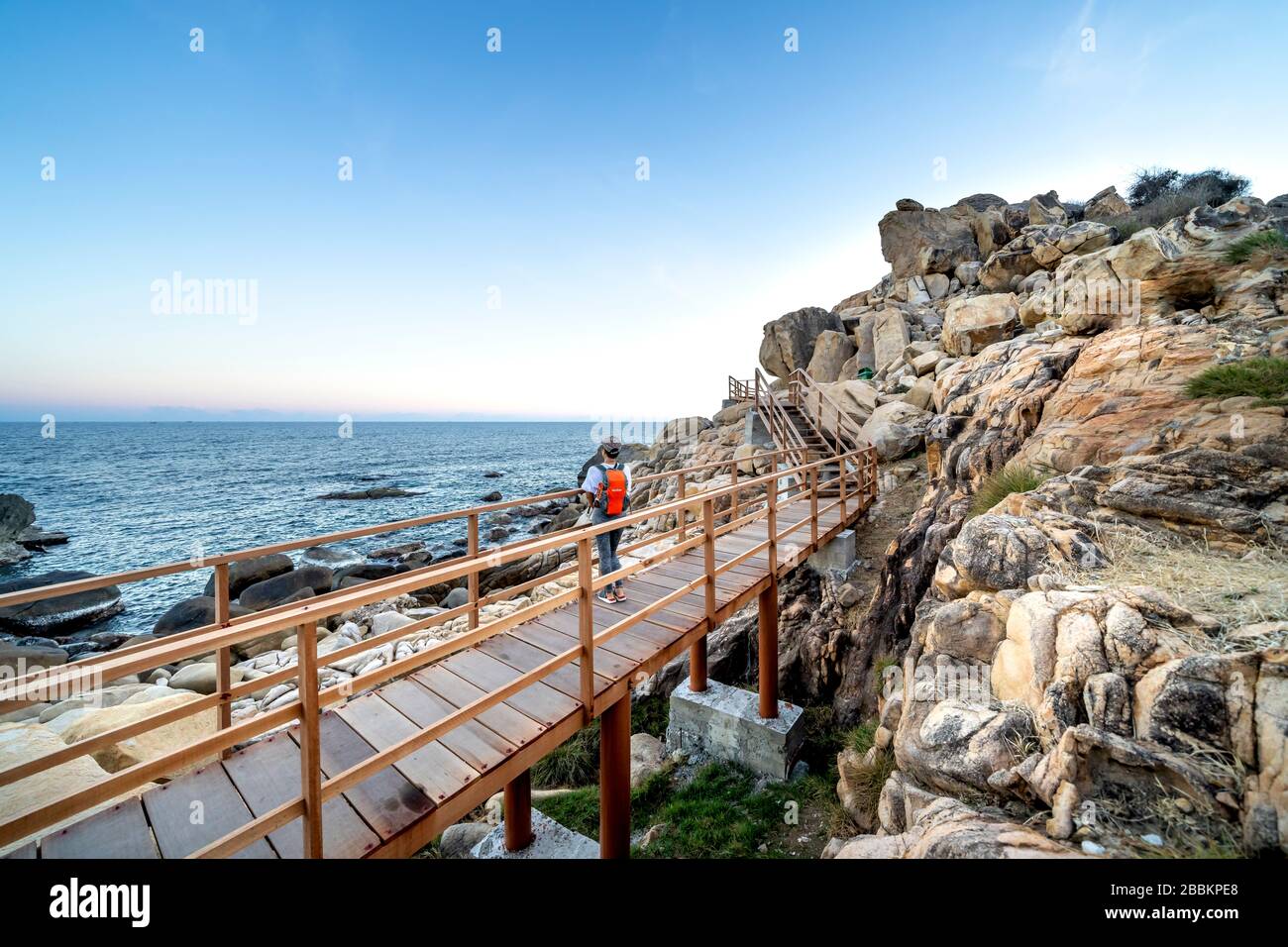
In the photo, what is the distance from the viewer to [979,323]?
1464 centimetres

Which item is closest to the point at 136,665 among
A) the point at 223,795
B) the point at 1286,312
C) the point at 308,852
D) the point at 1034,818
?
the point at 308,852

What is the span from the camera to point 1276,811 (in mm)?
2170

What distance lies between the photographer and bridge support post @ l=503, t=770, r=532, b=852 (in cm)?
506

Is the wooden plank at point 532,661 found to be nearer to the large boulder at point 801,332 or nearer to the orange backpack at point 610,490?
the orange backpack at point 610,490

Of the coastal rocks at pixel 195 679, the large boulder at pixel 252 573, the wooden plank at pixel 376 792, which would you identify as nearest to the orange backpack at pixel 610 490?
the wooden plank at pixel 376 792

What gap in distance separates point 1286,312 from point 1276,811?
730cm

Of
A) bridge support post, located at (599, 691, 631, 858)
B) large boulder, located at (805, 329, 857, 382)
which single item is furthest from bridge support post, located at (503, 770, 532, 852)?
large boulder, located at (805, 329, 857, 382)

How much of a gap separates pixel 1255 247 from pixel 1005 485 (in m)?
5.52

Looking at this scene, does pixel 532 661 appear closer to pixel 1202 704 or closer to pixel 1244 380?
pixel 1202 704

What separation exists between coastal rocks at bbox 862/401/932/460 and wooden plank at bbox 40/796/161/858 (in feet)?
44.4

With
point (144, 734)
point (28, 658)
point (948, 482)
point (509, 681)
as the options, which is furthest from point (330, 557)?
point (948, 482)

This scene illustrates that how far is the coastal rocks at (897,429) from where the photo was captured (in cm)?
1318

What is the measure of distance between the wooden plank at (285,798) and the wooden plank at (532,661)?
1.62 metres
